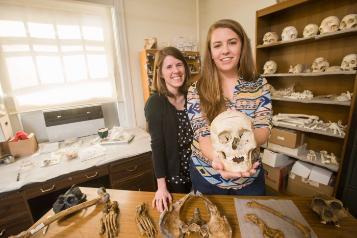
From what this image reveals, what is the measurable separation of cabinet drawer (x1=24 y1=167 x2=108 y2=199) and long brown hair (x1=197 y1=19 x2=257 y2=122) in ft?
4.88

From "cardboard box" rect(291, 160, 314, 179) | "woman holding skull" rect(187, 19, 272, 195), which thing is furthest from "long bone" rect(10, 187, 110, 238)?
"cardboard box" rect(291, 160, 314, 179)

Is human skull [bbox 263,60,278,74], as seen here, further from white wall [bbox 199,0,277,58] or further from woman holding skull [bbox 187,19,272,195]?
woman holding skull [bbox 187,19,272,195]

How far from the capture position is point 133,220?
92 centimetres

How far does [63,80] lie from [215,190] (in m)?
2.46

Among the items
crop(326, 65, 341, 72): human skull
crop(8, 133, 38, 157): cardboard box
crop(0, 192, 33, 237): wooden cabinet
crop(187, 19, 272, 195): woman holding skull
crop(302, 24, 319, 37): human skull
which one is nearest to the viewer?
crop(187, 19, 272, 195): woman holding skull

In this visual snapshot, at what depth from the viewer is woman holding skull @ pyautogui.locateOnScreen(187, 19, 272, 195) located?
98cm

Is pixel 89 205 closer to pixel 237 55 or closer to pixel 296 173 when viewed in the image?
pixel 237 55

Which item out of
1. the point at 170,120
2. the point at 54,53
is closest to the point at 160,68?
the point at 170,120

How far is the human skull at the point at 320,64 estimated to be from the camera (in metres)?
2.00

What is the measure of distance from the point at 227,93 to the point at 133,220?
81cm

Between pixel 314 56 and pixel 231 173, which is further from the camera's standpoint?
pixel 314 56

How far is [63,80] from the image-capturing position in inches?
101

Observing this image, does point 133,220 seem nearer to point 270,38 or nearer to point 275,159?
point 275,159

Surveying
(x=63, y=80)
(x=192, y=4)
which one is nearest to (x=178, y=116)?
(x=63, y=80)
